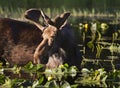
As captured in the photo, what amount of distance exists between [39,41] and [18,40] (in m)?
0.32

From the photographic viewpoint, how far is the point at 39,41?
22.6 feet

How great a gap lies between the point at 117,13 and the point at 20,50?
25.5 ft

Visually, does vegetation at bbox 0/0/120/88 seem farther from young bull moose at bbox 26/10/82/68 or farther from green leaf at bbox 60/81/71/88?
young bull moose at bbox 26/10/82/68

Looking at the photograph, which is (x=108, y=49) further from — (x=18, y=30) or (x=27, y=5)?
(x=27, y=5)

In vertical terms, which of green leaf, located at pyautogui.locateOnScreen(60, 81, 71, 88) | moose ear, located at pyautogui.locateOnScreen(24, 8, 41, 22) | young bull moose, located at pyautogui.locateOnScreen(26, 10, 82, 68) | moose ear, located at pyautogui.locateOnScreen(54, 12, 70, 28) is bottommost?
green leaf, located at pyautogui.locateOnScreen(60, 81, 71, 88)

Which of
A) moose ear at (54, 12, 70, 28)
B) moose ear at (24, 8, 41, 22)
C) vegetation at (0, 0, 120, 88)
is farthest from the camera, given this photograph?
moose ear at (24, 8, 41, 22)

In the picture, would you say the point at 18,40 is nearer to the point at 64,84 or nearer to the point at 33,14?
the point at 33,14

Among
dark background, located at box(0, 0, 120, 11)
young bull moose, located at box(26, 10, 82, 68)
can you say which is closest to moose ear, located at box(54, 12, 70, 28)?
young bull moose, located at box(26, 10, 82, 68)

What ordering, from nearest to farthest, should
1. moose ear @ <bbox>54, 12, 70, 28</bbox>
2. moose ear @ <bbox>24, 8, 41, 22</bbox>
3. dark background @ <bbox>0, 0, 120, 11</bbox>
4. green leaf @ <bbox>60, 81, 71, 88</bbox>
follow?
green leaf @ <bbox>60, 81, 71, 88</bbox>
moose ear @ <bbox>54, 12, 70, 28</bbox>
moose ear @ <bbox>24, 8, 41, 22</bbox>
dark background @ <bbox>0, 0, 120, 11</bbox>

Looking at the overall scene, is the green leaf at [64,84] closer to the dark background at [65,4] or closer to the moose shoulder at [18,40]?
the moose shoulder at [18,40]

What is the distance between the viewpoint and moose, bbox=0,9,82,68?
6418 millimetres

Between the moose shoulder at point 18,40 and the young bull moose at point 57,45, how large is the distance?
31 centimetres

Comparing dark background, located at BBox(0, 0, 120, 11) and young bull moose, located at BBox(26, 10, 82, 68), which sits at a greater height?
dark background, located at BBox(0, 0, 120, 11)

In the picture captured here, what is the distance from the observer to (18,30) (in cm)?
714
